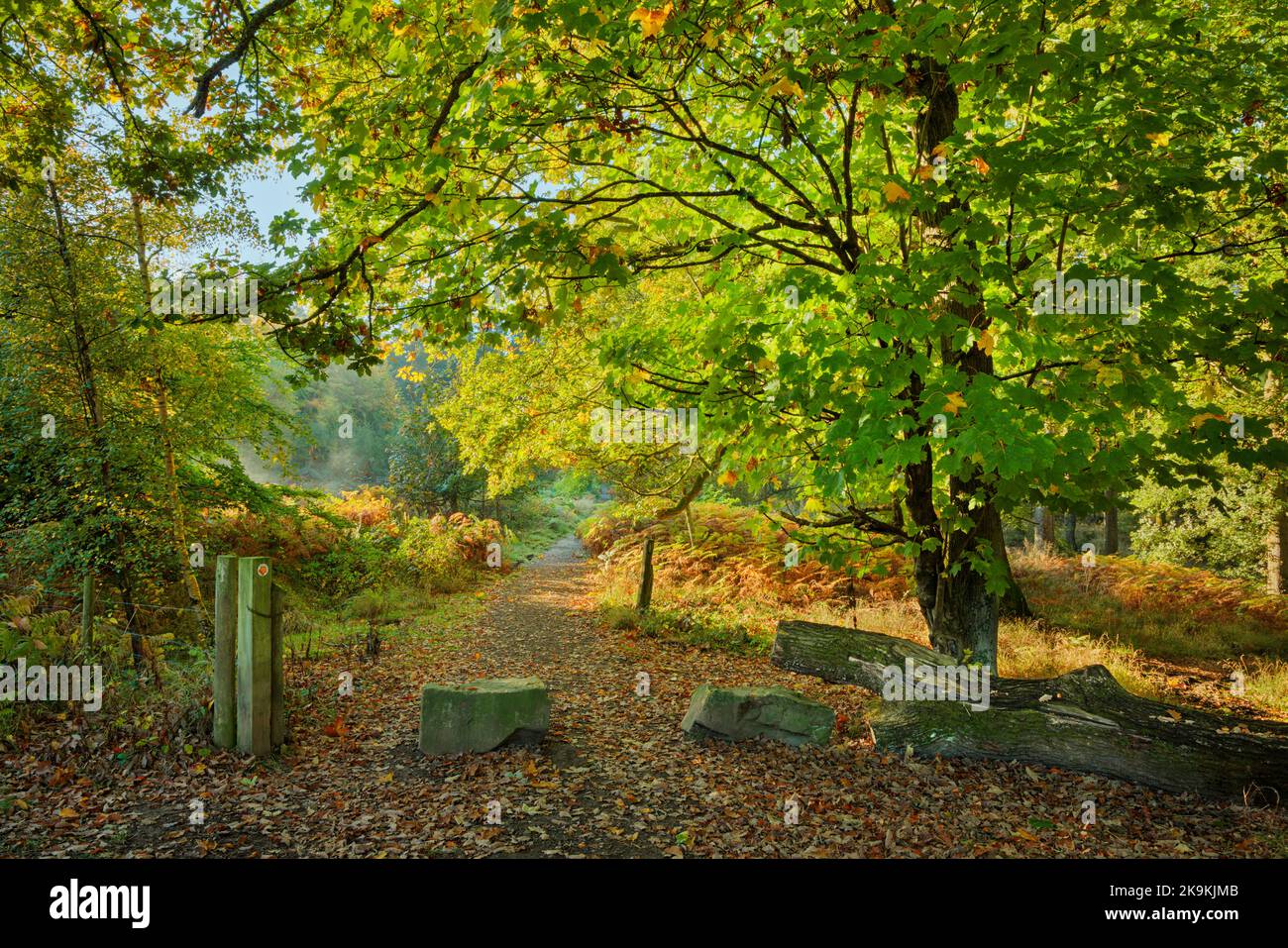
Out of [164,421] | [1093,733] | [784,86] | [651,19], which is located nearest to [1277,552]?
[1093,733]

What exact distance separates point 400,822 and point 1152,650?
1293 cm

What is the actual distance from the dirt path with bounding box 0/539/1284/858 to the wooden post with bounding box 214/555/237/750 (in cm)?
23

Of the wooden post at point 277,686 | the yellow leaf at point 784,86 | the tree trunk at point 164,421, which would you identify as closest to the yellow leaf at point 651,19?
the yellow leaf at point 784,86

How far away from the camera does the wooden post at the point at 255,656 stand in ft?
18.7

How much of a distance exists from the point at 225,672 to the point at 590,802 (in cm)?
334

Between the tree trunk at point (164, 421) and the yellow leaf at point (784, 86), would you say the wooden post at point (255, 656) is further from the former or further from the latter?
the yellow leaf at point (784, 86)

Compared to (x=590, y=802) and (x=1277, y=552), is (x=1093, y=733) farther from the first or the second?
(x=1277, y=552)

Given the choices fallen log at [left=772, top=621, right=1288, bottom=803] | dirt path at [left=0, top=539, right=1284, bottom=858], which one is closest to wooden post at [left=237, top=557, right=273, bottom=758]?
dirt path at [left=0, top=539, right=1284, bottom=858]

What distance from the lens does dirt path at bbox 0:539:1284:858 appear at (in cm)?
456

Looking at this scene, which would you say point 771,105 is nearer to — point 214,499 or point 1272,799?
point 1272,799

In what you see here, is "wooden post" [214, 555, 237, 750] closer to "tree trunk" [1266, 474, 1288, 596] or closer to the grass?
the grass

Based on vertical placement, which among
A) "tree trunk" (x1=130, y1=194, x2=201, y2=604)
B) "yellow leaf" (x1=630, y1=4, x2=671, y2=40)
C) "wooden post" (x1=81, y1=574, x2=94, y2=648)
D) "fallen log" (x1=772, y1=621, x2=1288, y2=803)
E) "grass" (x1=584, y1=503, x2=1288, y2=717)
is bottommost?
"grass" (x1=584, y1=503, x2=1288, y2=717)

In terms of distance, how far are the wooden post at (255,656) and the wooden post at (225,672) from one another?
5 centimetres

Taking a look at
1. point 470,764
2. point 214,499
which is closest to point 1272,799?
point 470,764
